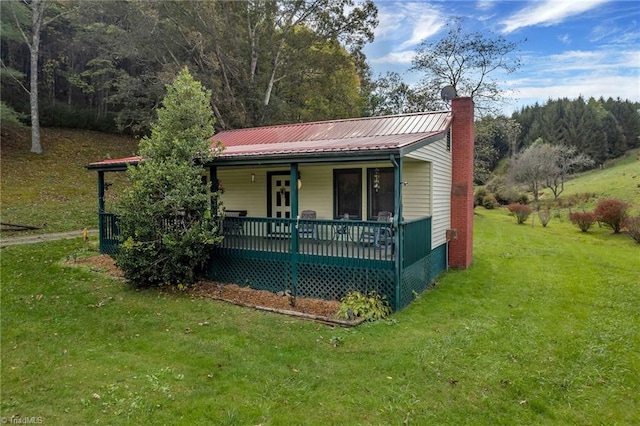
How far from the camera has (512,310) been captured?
28.1 feet

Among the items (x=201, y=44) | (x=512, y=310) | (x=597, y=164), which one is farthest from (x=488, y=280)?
(x=597, y=164)

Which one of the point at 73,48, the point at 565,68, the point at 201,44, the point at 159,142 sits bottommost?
the point at 159,142

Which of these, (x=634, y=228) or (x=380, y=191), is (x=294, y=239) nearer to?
(x=380, y=191)

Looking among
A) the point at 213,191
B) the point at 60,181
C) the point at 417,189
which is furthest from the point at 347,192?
the point at 60,181

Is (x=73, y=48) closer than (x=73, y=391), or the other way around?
(x=73, y=391)

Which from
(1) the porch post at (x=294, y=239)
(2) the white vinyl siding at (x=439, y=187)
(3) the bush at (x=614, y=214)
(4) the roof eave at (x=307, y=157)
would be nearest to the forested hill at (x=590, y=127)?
(3) the bush at (x=614, y=214)

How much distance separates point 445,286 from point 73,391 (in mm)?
8742

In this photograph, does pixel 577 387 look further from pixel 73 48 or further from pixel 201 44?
pixel 73 48

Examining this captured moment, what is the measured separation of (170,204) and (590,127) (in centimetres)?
6391

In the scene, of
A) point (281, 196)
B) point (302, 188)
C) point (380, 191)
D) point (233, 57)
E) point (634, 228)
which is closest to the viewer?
point (380, 191)

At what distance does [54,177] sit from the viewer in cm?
2238

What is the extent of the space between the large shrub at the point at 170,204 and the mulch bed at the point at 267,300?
2.12ft

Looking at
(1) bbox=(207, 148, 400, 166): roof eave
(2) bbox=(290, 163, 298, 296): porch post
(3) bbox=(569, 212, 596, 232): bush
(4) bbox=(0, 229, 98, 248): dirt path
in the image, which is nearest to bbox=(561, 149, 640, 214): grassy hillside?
(3) bbox=(569, 212, 596, 232): bush

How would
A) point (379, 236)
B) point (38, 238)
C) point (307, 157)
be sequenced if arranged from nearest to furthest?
1. point (379, 236)
2. point (307, 157)
3. point (38, 238)
